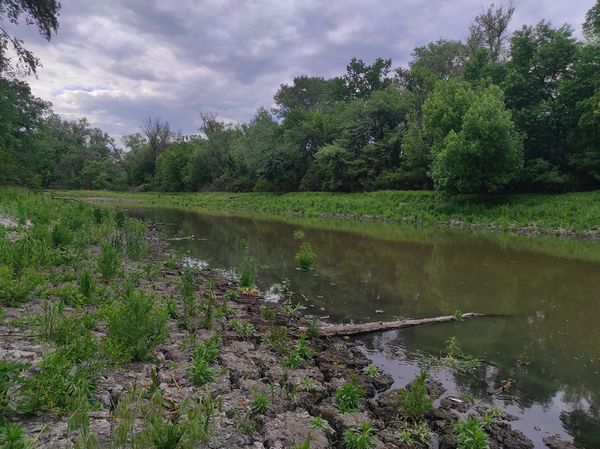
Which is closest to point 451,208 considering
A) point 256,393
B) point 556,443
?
point 556,443

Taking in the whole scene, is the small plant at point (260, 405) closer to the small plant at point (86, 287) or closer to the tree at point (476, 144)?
the small plant at point (86, 287)

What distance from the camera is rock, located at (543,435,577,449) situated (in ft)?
16.9

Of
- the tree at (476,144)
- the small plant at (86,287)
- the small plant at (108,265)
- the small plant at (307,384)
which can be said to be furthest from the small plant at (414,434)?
the tree at (476,144)

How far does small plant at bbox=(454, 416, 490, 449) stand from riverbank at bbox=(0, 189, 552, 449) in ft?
0.08

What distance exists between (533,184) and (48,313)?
3533cm

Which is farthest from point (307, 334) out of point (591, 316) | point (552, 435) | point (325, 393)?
point (591, 316)

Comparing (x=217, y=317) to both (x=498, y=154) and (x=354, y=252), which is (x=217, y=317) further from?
(x=498, y=154)

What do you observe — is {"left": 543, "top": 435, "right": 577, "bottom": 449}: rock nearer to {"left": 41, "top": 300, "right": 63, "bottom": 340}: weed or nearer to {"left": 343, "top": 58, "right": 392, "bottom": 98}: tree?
{"left": 41, "top": 300, "right": 63, "bottom": 340}: weed

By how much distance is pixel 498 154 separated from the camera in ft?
101

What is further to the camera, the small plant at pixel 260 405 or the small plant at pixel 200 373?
the small plant at pixel 200 373

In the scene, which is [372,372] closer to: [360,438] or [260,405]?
[360,438]

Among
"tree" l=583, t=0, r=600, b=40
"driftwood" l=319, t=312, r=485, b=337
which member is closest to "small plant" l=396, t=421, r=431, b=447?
"driftwood" l=319, t=312, r=485, b=337

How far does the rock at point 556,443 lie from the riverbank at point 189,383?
12.2 inches

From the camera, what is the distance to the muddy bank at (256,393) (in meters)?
4.30
